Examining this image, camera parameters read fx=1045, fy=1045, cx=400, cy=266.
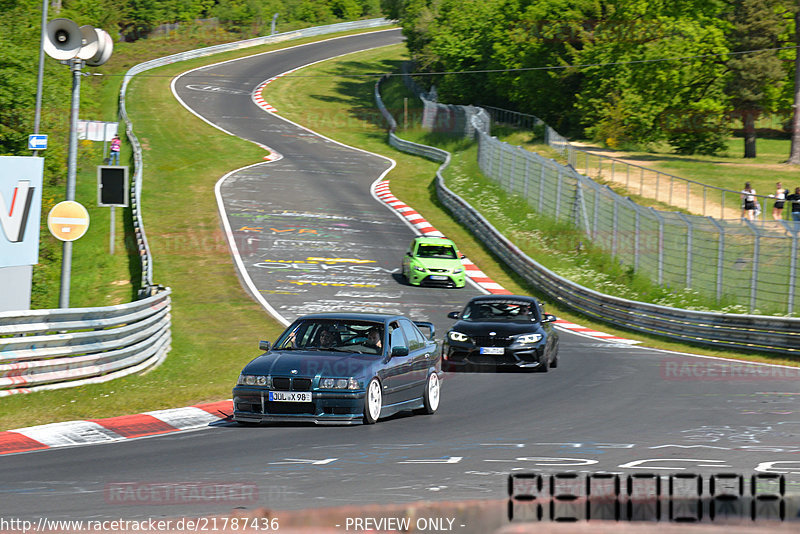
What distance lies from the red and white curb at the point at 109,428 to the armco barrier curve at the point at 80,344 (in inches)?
69.1

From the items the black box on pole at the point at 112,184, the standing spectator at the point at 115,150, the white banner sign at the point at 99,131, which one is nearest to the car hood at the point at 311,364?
the black box on pole at the point at 112,184

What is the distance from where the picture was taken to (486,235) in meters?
38.7

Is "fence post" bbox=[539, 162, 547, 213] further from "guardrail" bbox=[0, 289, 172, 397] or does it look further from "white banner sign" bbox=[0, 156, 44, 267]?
"white banner sign" bbox=[0, 156, 44, 267]

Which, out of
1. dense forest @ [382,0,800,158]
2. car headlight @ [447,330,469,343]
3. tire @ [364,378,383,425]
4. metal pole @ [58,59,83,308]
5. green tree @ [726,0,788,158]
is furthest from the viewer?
green tree @ [726,0,788,158]

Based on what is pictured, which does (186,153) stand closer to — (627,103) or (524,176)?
(524,176)

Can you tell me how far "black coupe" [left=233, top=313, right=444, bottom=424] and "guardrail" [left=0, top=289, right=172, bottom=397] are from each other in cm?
363

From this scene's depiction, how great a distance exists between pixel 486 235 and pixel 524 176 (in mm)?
4849

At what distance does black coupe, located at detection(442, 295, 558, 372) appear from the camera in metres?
18.4

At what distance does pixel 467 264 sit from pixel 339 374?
2431 centimetres

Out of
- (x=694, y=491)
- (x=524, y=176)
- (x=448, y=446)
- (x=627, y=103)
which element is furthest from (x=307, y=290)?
(x=627, y=103)

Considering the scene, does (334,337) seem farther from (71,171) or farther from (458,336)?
(71,171)

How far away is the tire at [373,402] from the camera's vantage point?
1246 centimetres

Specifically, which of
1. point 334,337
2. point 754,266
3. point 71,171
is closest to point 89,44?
point 71,171

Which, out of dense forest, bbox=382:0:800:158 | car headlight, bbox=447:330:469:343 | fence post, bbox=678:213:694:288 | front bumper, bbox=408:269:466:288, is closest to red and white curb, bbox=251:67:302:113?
dense forest, bbox=382:0:800:158
